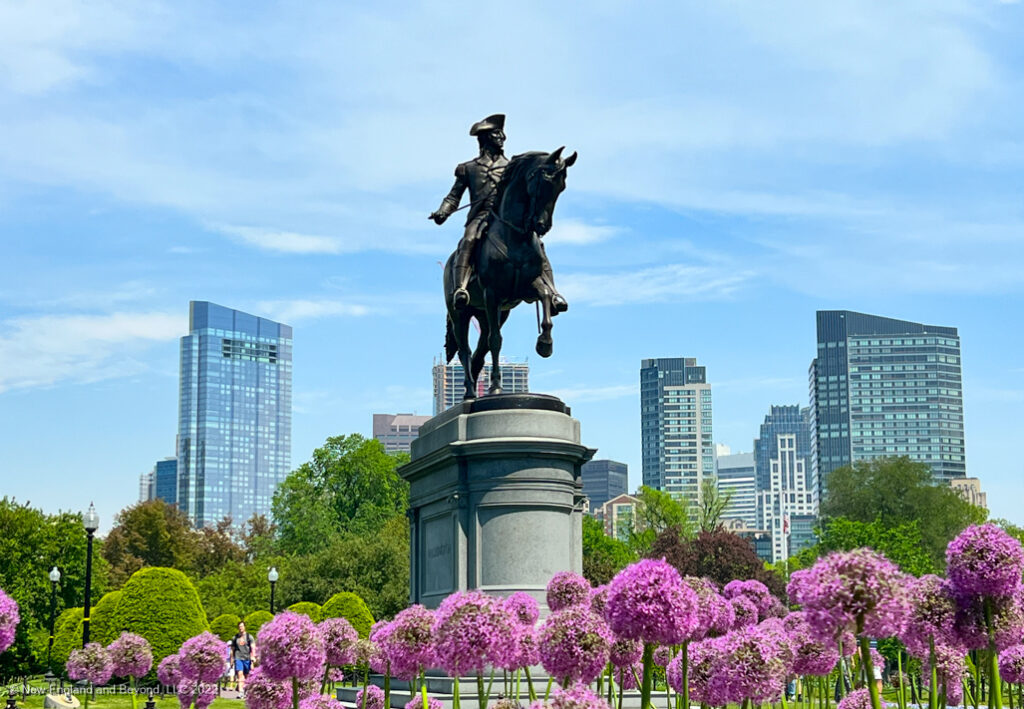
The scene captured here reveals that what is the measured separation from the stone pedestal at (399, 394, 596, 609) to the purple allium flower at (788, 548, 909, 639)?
12853 mm

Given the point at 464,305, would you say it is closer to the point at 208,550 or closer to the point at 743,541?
the point at 743,541

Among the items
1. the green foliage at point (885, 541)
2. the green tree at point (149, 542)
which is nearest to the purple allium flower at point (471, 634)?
the green foliage at point (885, 541)

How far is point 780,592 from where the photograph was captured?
62.4 m

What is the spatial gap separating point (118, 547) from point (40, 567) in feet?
144

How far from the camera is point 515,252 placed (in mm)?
19156

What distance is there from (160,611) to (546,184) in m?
25.7

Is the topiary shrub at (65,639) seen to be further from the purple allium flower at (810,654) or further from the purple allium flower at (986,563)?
the purple allium flower at (986,563)

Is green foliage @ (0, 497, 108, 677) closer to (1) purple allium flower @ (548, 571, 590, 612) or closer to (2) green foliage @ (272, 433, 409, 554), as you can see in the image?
(2) green foliage @ (272, 433, 409, 554)

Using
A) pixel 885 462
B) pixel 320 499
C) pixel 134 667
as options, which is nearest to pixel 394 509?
pixel 320 499

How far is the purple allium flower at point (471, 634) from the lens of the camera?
21.7 feet

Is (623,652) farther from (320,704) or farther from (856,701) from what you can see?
(320,704)

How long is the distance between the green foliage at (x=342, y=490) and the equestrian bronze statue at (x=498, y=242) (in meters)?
59.2

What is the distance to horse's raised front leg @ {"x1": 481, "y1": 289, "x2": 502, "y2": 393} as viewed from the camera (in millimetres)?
19578

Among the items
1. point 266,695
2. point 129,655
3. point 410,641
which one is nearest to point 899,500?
point 129,655
